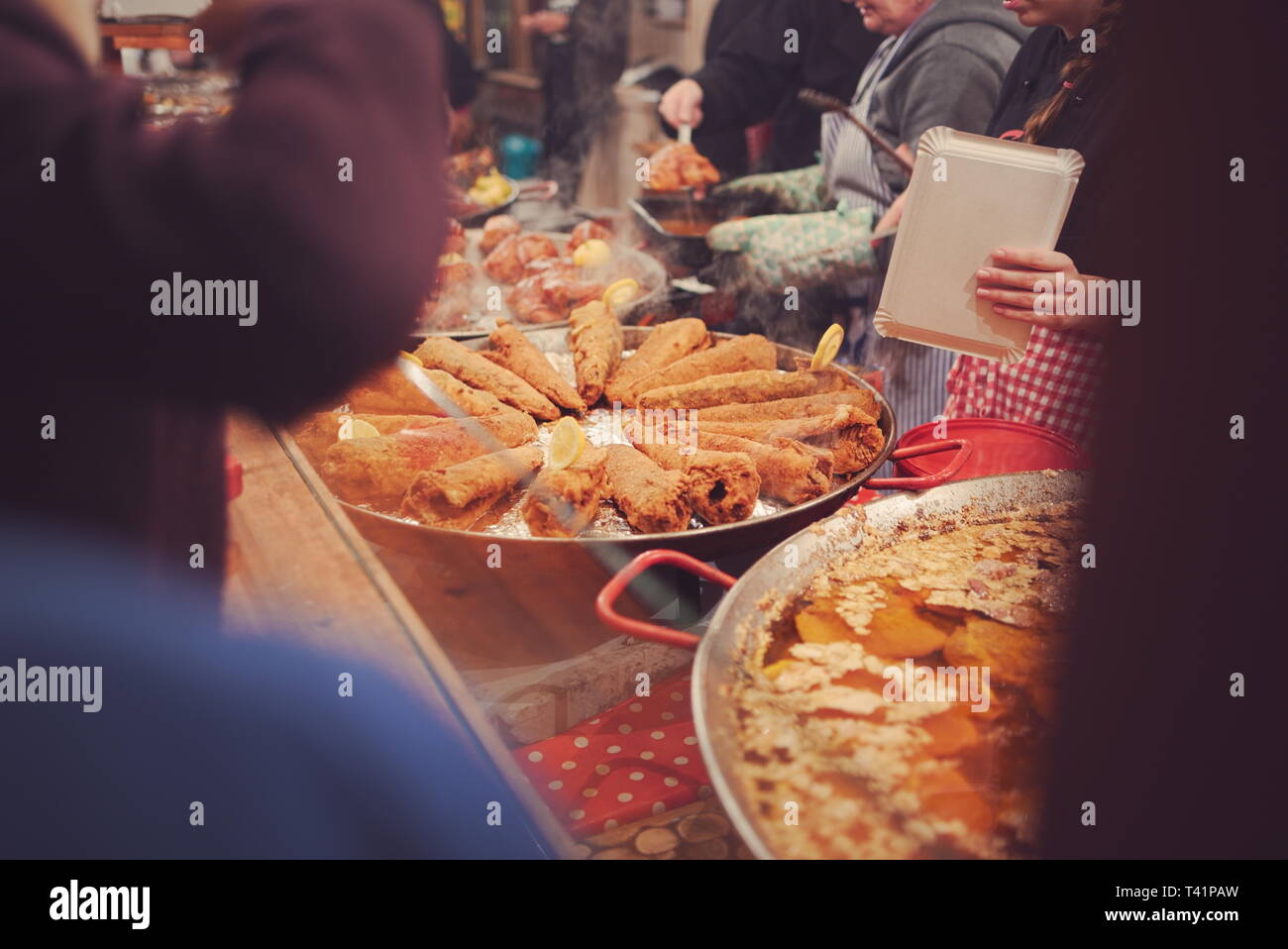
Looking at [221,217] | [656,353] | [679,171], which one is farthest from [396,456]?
[679,171]

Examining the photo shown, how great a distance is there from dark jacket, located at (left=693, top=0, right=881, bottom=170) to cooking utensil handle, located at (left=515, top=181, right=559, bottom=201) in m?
1.10

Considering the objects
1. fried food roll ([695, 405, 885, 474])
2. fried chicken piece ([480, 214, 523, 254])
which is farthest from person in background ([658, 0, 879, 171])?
fried food roll ([695, 405, 885, 474])

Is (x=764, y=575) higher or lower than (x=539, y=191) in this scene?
lower

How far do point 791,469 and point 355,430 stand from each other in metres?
1.11

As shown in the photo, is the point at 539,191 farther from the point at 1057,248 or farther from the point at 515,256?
the point at 1057,248

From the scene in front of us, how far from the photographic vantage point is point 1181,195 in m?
0.69

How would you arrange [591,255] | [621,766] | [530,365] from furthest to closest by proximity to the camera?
[591,255]
[530,365]
[621,766]

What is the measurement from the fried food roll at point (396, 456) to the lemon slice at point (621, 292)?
1.20m

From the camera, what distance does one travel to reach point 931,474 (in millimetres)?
2260

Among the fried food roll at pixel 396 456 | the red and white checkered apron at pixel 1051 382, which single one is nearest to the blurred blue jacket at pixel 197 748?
the fried food roll at pixel 396 456

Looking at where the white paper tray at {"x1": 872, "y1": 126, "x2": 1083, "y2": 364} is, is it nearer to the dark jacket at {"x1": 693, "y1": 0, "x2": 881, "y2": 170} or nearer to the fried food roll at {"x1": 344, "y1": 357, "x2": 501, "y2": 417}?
the fried food roll at {"x1": 344, "y1": 357, "x2": 501, "y2": 417}

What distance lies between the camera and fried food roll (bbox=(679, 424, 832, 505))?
2070 millimetres

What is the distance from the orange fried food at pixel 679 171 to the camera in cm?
504

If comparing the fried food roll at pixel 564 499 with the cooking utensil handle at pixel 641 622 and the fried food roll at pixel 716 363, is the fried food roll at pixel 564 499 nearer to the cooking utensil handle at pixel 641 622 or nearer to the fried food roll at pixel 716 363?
the cooking utensil handle at pixel 641 622
